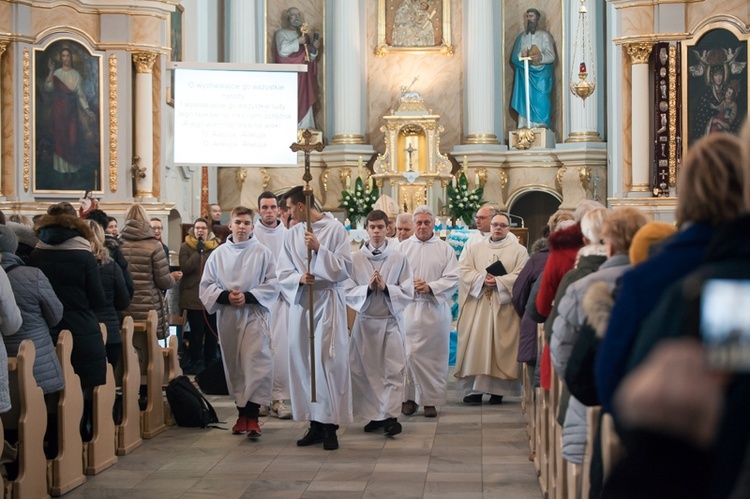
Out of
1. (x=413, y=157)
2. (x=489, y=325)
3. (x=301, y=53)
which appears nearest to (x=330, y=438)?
(x=489, y=325)

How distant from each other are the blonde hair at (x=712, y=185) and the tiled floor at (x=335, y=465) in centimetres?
430

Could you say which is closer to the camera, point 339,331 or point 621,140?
point 339,331

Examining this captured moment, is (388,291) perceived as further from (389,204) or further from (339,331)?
(389,204)

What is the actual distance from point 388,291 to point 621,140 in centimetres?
779

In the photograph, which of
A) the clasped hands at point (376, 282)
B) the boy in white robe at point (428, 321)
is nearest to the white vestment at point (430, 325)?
the boy in white robe at point (428, 321)

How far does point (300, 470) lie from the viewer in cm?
723

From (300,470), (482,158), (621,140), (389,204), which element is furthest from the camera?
(482,158)

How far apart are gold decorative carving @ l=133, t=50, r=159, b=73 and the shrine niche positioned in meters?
5.69

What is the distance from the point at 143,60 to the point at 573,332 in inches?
479

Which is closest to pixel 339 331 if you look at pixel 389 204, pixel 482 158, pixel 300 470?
pixel 300 470


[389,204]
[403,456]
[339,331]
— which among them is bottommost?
[403,456]

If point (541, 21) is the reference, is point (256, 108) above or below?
below

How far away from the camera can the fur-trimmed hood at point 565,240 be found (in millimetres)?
5781

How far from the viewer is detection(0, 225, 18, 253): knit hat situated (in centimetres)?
606
